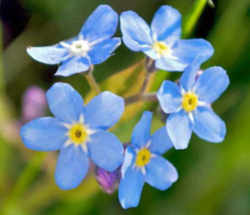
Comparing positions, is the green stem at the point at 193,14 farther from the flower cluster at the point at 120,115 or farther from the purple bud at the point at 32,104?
the purple bud at the point at 32,104

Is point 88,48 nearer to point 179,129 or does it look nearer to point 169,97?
point 169,97

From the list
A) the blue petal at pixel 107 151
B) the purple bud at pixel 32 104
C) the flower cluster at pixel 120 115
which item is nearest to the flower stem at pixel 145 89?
the flower cluster at pixel 120 115

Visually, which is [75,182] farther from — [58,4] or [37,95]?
[58,4]

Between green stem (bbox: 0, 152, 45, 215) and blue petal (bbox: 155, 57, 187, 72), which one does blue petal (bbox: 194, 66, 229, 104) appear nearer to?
blue petal (bbox: 155, 57, 187, 72)

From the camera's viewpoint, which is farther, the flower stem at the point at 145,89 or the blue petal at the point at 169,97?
the flower stem at the point at 145,89

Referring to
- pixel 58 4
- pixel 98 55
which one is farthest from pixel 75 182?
pixel 58 4

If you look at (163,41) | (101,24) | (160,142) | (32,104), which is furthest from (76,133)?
(32,104)
